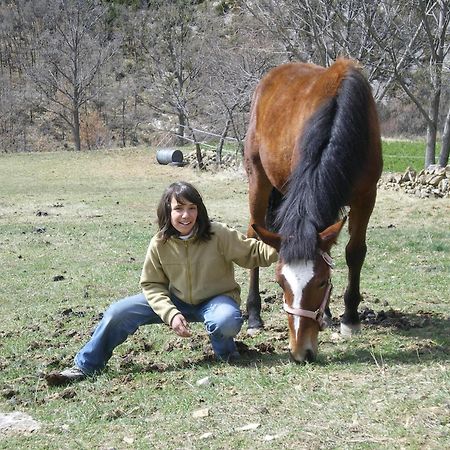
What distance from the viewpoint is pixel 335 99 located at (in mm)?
4562

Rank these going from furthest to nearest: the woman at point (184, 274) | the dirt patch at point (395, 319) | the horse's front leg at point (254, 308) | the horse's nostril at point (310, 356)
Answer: the horse's front leg at point (254, 308) < the dirt patch at point (395, 319) < the woman at point (184, 274) < the horse's nostril at point (310, 356)

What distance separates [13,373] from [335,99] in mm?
2932

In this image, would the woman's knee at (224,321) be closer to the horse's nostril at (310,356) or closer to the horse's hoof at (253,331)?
the horse's nostril at (310,356)

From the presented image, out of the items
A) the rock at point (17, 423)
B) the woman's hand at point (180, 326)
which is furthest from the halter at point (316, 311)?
the rock at point (17, 423)

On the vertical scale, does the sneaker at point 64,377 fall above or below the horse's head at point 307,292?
below

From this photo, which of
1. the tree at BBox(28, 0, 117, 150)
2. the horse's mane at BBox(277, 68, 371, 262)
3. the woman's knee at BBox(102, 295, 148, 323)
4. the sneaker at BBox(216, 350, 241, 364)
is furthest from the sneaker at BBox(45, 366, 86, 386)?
the tree at BBox(28, 0, 117, 150)

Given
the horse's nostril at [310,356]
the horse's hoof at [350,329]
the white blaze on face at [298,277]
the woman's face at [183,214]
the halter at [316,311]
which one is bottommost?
the horse's hoof at [350,329]

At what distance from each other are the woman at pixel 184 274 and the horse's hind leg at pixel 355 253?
94 cm

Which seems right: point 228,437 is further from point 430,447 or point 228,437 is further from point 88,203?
point 88,203

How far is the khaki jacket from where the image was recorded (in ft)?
14.4

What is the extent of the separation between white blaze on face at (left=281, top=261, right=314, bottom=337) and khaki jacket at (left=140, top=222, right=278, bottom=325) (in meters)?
0.56

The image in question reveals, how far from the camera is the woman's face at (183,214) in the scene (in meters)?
4.29

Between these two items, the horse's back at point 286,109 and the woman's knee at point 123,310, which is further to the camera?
the horse's back at point 286,109

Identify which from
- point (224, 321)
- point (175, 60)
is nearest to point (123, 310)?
point (224, 321)
